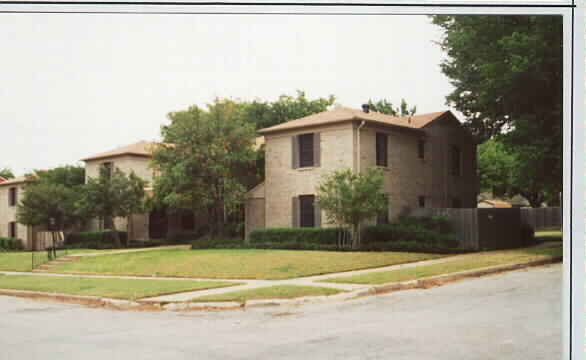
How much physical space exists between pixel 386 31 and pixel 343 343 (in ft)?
16.3

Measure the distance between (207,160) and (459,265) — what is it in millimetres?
4922

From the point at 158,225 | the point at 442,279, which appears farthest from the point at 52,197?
the point at 442,279

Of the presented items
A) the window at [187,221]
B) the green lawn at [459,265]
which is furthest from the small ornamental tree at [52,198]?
the green lawn at [459,265]

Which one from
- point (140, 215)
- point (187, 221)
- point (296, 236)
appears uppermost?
point (140, 215)

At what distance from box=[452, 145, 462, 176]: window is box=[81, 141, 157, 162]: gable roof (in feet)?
19.0

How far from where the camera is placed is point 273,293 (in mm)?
9484

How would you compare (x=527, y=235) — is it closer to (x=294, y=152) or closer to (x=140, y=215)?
(x=294, y=152)

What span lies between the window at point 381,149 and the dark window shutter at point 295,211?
71.9 inches

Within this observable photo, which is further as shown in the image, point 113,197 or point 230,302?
point 113,197

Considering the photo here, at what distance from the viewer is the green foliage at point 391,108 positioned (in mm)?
10703

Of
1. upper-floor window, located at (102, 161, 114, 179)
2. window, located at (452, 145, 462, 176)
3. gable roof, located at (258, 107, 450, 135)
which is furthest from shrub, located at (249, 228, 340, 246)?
window, located at (452, 145, 462, 176)

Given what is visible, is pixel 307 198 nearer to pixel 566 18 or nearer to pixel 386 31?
pixel 386 31

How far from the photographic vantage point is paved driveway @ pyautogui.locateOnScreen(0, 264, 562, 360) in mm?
6805

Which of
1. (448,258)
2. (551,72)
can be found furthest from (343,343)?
(551,72)
